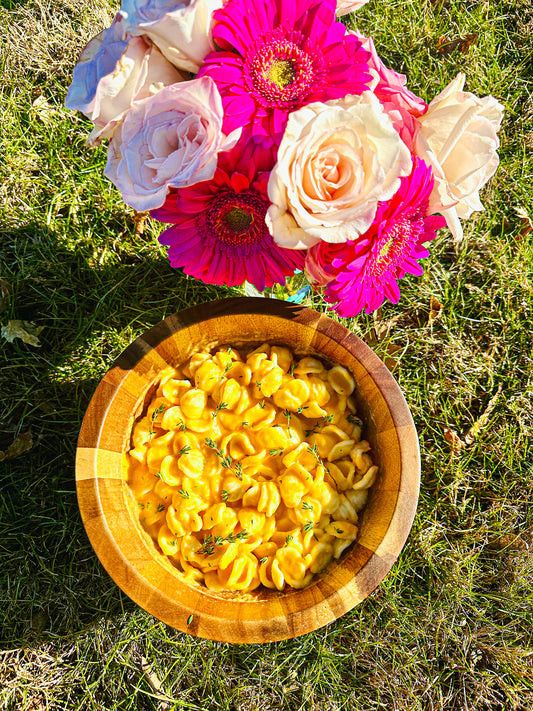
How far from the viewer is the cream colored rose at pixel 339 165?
82 cm

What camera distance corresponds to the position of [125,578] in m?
1.33

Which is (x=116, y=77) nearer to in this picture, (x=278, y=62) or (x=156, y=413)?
(x=278, y=62)

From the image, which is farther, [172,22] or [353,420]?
[353,420]

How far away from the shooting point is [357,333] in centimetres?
207

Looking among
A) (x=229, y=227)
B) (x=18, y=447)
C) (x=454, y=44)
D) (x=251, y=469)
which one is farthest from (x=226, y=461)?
(x=454, y=44)

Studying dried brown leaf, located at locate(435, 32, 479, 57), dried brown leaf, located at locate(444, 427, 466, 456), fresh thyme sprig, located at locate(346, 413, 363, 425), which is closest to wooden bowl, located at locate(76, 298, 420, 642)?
fresh thyme sprig, located at locate(346, 413, 363, 425)

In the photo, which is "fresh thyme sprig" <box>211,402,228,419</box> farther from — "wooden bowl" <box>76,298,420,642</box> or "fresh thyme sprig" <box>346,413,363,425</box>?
"fresh thyme sprig" <box>346,413,363,425</box>

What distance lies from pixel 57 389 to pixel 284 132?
4.90 feet

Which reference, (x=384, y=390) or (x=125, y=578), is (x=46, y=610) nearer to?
(x=125, y=578)

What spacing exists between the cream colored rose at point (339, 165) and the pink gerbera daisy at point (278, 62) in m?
0.06

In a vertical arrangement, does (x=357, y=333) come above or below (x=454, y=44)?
below

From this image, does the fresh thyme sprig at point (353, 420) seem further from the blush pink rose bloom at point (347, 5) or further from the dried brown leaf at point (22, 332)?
the dried brown leaf at point (22, 332)

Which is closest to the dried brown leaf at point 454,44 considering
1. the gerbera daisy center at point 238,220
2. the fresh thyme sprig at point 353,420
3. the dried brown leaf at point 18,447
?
the fresh thyme sprig at point 353,420

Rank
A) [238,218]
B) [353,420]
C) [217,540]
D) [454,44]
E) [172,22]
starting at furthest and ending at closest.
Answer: [454,44]
[353,420]
[217,540]
[238,218]
[172,22]
